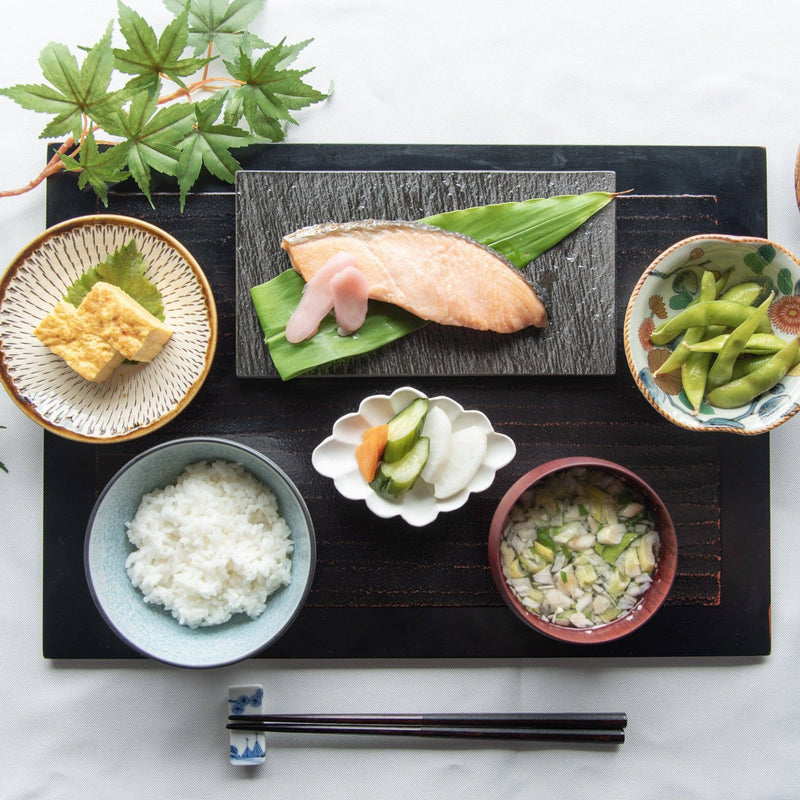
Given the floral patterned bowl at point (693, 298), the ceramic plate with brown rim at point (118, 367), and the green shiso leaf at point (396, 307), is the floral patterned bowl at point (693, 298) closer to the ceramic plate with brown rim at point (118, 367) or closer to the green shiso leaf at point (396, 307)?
the green shiso leaf at point (396, 307)

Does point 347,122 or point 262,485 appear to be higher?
point 347,122

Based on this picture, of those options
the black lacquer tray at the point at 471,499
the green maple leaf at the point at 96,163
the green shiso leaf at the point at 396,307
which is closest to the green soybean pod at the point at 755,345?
the black lacquer tray at the point at 471,499

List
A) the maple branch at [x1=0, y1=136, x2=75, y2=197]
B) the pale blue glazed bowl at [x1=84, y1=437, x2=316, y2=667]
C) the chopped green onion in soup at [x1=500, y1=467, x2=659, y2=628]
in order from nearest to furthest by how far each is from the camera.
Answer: the pale blue glazed bowl at [x1=84, y1=437, x2=316, y2=667] < the chopped green onion in soup at [x1=500, y1=467, x2=659, y2=628] < the maple branch at [x1=0, y1=136, x2=75, y2=197]

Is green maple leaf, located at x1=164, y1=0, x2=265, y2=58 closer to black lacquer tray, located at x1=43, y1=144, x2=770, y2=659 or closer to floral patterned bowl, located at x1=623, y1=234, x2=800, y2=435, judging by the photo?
black lacquer tray, located at x1=43, y1=144, x2=770, y2=659

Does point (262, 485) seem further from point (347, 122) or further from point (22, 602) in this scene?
point (347, 122)

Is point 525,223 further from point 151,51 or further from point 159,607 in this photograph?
point 159,607

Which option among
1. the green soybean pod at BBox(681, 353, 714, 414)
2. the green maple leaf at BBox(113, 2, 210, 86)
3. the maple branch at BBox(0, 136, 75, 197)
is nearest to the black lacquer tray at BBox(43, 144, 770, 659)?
the maple branch at BBox(0, 136, 75, 197)

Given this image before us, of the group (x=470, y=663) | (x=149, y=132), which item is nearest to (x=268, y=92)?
(x=149, y=132)

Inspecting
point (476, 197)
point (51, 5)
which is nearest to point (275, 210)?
point (476, 197)
